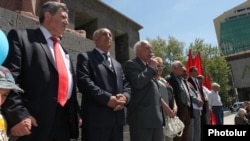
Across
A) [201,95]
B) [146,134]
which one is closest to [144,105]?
[146,134]

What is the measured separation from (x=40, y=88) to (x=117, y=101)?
2.82 ft

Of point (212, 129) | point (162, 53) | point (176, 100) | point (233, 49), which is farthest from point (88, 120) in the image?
point (233, 49)

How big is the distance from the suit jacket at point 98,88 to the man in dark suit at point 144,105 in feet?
1.40

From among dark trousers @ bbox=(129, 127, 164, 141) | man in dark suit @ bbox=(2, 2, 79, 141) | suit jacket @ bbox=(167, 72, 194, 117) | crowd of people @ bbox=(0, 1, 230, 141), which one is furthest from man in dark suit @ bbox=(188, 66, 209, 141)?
man in dark suit @ bbox=(2, 2, 79, 141)

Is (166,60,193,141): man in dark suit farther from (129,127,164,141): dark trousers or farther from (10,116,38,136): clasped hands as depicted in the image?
(10,116,38,136): clasped hands

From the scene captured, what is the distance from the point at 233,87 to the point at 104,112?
60.3m

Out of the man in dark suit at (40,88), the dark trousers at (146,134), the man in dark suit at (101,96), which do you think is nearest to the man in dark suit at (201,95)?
the dark trousers at (146,134)

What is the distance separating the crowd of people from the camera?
2338 millimetres

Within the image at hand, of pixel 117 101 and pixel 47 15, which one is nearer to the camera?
pixel 47 15

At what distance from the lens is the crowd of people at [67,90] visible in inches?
92.0

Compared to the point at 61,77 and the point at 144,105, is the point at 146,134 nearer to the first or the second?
the point at 144,105

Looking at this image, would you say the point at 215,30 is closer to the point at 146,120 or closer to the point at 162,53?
the point at 162,53

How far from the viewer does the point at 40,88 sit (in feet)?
7.91

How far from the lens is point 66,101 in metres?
2.63
